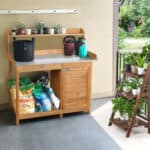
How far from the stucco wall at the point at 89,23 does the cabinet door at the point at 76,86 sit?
71 centimetres

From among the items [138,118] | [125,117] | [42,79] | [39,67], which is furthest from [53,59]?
[138,118]

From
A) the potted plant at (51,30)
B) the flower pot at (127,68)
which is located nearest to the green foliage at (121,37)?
the potted plant at (51,30)

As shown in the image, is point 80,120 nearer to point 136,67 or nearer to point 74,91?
point 74,91

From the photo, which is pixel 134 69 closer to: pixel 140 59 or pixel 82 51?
pixel 140 59

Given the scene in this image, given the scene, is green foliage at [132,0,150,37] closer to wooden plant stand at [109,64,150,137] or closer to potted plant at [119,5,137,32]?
potted plant at [119,5,137,32]

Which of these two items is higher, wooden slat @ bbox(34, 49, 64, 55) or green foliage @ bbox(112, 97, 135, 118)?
wooden slat @ bbox(34, 49, 64, 55)

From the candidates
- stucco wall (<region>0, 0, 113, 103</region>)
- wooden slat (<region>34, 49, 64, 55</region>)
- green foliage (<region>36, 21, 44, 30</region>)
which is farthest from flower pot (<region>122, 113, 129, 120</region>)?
green foliage (<region>36, 21, 44, 30</region>)

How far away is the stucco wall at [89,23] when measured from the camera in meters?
4.34

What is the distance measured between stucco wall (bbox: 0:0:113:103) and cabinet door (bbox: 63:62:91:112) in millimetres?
709

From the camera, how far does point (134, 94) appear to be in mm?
3652

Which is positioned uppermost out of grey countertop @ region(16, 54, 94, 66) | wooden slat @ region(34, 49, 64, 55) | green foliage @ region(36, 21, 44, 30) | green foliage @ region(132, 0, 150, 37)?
green foliage @ region(132, 0, 150, 37)

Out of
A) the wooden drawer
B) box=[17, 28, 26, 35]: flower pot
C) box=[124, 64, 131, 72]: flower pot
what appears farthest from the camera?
box=[17, 28, 26, 35]: flower pot

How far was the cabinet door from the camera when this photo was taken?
412cm

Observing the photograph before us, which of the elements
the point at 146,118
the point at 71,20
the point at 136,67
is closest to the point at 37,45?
the point at 71,20
